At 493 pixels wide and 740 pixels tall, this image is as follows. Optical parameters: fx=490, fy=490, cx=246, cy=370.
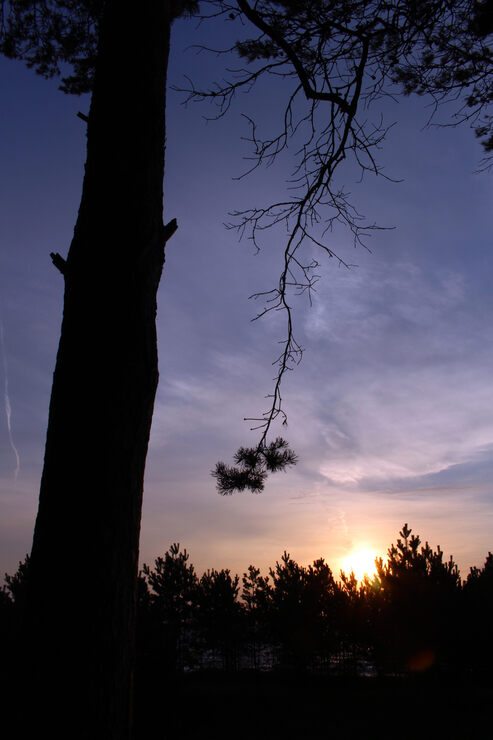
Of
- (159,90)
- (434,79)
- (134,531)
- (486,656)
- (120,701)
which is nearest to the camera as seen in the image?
(120,701)

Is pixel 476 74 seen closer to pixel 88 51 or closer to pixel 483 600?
pixel 88 51

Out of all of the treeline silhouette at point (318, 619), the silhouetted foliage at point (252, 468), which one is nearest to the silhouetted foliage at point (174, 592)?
the treeline silhouette at point (318, 619)

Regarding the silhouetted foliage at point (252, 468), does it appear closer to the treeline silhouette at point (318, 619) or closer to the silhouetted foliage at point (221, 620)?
the treeline silhouette at point (318, 619)

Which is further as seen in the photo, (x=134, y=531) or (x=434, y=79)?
(x=434, y=79)

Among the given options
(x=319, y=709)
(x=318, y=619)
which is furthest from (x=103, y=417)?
(x=318, y=619)

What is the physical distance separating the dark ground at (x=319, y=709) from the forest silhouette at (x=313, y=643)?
0.06 meters

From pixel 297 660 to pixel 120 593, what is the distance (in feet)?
60.5

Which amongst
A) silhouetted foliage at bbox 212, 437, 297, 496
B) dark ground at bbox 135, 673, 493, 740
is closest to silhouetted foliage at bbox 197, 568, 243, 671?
dark ground at bbox 135, 673, 493, 740

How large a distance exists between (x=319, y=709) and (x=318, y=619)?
13.6 ft

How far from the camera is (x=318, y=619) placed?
1755 cm

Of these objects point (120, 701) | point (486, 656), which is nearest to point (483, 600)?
point (486, 656)

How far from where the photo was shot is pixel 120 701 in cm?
196

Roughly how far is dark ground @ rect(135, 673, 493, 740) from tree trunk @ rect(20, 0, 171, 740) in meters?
11.5

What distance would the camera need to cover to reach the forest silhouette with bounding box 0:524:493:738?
41.9 ft
